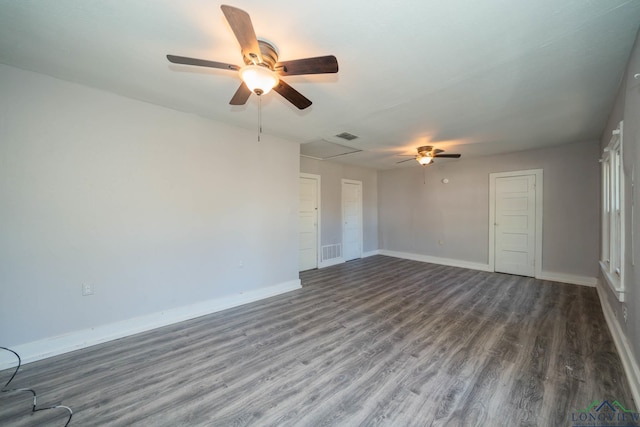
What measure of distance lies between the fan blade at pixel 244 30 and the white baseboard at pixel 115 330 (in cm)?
292

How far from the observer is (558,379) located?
6.17ft

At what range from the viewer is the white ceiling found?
58.4 inches

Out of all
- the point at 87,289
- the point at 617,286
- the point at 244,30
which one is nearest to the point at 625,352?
the point at 617,286

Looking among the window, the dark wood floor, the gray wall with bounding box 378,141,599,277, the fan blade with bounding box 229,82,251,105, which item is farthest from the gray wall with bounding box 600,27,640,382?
the fan blade with bounding box 229,82,251,105

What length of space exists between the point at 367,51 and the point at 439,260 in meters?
5.36

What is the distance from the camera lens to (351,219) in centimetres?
645

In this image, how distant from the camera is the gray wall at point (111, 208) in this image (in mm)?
2131

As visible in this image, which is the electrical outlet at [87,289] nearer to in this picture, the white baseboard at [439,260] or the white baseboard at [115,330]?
the white baseboard at [115,330]

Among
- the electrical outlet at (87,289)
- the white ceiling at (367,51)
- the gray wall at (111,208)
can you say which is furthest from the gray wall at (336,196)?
the electrical outlet at (87,289)

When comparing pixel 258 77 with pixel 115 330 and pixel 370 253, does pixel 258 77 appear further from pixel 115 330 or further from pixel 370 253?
pixel 370 253

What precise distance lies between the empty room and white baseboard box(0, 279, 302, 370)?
0.02 meters

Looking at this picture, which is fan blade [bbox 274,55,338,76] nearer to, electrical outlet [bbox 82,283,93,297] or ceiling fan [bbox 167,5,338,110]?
ceiling fan [bbox 167,5,338,110]

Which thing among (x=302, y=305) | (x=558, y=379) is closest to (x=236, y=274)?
(x=302, y=305)

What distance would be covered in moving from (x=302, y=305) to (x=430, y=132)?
3.20 meters
